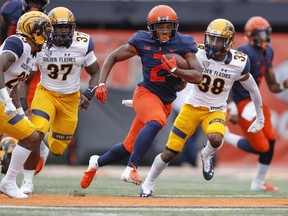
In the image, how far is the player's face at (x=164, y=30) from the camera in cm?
884

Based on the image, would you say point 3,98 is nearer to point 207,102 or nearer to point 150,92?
point 150,92

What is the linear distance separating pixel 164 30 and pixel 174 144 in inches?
44.7

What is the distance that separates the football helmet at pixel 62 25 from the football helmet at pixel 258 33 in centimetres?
295

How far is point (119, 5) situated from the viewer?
17.8 metres

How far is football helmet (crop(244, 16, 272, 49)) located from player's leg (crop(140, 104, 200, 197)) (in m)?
2.27

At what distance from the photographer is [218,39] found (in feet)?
30.3

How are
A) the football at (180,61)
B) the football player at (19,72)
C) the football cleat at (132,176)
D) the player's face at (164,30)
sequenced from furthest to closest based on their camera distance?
the player's face at (164,30), the football at (180,61), the football cleat at (132,176), the football player at (19,72)

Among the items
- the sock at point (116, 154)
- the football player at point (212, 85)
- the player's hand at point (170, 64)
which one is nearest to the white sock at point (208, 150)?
the football player at point (212, 85)

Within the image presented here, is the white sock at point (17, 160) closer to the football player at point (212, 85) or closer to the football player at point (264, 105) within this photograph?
the football player at point (212, 85)

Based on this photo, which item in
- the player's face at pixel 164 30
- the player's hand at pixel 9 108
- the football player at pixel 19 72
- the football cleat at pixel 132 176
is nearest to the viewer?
the player's hand at pixel 9 108

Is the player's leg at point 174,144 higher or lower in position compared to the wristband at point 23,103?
lower

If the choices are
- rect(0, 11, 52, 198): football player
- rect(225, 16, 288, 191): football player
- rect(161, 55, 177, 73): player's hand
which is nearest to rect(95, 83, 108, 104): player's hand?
rect(161, 55, 177, 73): player's hand

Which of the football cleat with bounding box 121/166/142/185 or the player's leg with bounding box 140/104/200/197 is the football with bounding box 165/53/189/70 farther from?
the football cleat with bounding box 121/166/142/185

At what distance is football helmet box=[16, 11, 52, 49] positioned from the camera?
27.1ft
